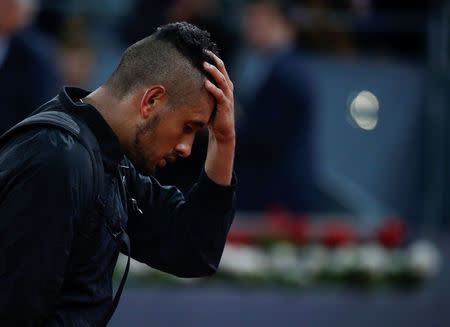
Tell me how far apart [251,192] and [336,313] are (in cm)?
158

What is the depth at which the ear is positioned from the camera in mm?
2815

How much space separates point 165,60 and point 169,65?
0.06 ft

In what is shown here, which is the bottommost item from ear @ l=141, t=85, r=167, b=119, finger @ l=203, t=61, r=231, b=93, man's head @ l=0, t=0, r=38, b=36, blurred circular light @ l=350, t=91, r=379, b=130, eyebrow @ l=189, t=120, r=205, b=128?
blurred circular light @ l=350, t=91, r=379, b=130

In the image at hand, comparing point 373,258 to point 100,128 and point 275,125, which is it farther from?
point 100,128

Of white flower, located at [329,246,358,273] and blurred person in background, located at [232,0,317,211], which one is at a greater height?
blurred person in background, located at [232,0,317,211]

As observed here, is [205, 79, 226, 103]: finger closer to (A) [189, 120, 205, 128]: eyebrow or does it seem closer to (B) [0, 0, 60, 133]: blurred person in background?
(A) [189, 120, 205, 128]: eyebrow

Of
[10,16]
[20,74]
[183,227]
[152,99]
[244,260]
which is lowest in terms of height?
[244,260]

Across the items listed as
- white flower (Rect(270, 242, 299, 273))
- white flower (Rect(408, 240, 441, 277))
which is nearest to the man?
white flower (Rect(270, 242, 299, 273))

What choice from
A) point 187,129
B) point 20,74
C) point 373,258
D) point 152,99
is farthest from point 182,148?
point 373,258

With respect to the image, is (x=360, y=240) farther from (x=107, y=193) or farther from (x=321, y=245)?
(x=107, y=193)

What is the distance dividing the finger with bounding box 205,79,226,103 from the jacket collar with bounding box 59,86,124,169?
1.09ft

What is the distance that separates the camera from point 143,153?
114 inches

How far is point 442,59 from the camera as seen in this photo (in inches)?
325

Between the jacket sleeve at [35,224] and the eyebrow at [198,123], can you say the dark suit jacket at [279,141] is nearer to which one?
the eyebrow at [198,123]
